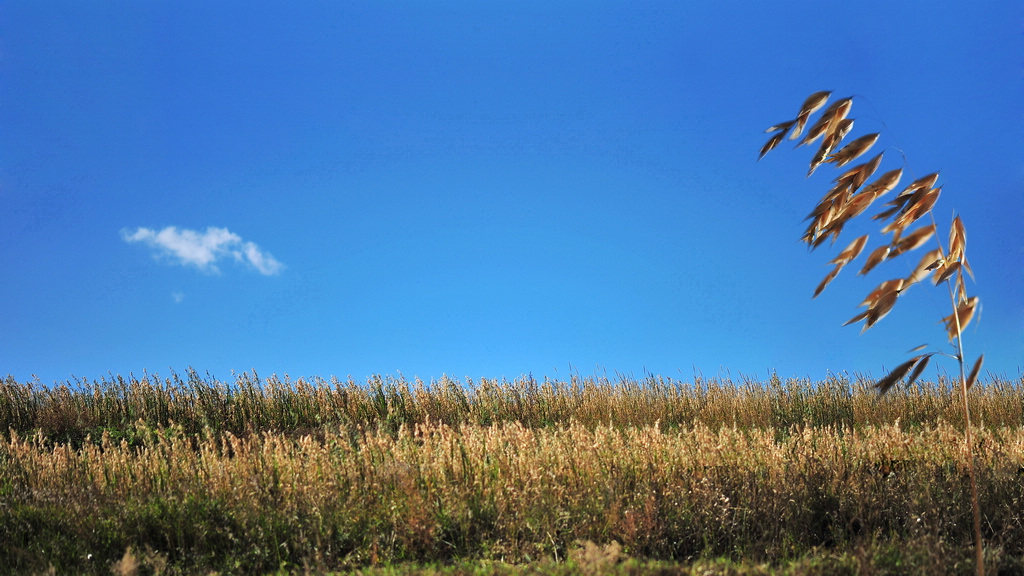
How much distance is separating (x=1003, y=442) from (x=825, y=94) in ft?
24.3

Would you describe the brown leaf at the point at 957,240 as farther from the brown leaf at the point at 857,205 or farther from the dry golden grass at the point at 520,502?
the dry golden grass at the point at 520,502

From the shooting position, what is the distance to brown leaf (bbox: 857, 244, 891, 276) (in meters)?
3.75

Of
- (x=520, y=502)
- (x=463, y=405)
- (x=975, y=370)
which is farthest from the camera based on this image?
(x=463, y=405)

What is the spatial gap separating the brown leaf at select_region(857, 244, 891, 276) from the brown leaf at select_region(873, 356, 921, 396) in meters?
0.59

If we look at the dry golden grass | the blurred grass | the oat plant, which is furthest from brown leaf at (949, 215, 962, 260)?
the blurred grass

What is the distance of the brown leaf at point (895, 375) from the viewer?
3622 mm

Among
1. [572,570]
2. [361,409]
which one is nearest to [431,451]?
[572,570]

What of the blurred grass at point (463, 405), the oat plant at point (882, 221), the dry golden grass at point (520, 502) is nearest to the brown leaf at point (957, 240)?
the oat plant at point (882, 221)

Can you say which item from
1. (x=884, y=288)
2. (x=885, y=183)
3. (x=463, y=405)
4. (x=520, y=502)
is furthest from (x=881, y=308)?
(x=463, y=405)

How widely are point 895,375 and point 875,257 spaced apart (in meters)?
0.70

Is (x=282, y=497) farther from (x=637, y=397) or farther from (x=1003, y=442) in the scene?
(x=637, y=397)

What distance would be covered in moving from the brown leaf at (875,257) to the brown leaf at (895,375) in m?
0.59

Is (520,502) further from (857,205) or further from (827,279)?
(857,205)

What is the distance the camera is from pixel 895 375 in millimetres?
3666
